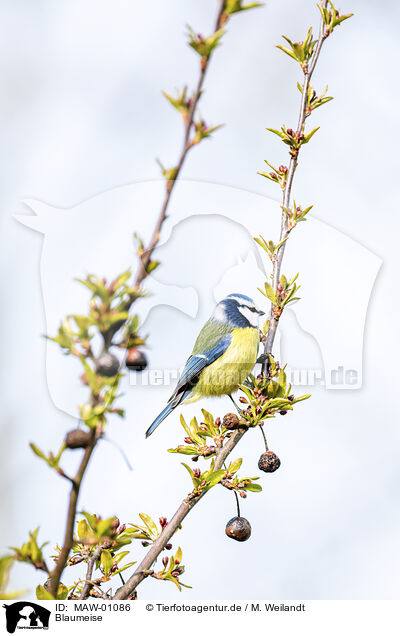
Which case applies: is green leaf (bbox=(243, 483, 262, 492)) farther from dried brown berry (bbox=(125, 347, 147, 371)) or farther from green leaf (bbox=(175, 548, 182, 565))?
dried brown berry (bbox=(125, 347, 147, 371))

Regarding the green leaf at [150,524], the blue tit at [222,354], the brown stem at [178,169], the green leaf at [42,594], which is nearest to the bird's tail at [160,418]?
the blue tit at [222,354]

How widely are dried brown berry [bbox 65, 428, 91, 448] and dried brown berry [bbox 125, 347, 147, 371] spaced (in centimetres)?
7

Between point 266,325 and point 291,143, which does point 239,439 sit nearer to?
point 266,325

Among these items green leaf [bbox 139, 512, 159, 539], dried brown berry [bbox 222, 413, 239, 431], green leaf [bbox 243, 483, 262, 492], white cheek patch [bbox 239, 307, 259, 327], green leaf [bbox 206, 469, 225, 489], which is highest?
white cheek patch [bbox 239, 307, 259, 327]

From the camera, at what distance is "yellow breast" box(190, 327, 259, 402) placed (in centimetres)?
81

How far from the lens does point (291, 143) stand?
2.55 feet

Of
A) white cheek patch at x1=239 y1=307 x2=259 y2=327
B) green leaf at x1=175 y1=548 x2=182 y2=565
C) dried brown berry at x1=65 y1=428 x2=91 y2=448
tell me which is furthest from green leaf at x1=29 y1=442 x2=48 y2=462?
white cheek patch at x1=239 y1=307 x2=259 y2=327

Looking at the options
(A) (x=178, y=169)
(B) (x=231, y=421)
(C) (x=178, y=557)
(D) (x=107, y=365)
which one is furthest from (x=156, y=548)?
(A) (x=178, y=169)

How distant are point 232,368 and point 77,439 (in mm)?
365

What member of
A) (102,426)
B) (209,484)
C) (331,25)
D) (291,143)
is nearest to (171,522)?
(209,484)

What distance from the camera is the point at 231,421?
73cm

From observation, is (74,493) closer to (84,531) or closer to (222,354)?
(84,531)

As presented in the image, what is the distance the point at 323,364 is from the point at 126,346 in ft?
1.27

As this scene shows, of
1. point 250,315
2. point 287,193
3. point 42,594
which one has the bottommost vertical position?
point 42,594
